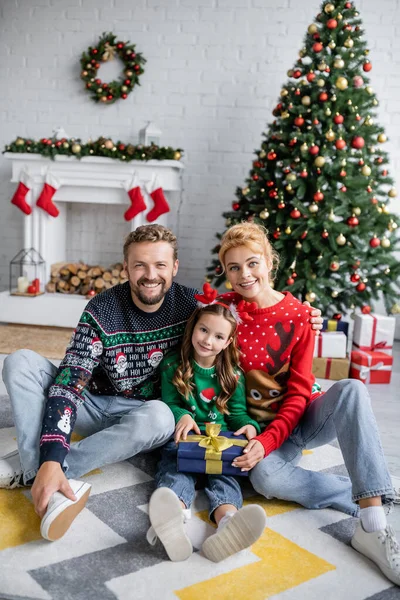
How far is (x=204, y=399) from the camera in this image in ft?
6.56

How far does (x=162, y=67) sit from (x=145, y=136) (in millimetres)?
588

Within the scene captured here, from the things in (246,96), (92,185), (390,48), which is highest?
(390,48)

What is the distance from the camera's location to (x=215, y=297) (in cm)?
201

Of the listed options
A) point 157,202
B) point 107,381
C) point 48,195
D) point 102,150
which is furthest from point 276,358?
point 48,195

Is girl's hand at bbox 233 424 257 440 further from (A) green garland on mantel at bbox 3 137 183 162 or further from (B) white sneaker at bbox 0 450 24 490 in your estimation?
(A) green garland on mantel at bbox 3 137 183 162

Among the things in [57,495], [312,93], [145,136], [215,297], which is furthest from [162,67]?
[57,495]

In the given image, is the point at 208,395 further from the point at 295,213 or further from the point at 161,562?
the point at 295,213

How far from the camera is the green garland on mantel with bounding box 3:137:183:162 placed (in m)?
4.20

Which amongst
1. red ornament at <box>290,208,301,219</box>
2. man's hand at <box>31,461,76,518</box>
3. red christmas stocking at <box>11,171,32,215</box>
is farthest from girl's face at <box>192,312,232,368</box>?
red christmas stocking at <box>11,171,32,215</box>

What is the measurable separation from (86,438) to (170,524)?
48 cm

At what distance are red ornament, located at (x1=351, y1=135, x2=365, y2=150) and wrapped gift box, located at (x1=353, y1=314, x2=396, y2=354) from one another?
99 cm

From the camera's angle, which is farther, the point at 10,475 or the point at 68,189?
the point at 68,189

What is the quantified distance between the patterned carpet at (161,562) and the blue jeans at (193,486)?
0.18 feet

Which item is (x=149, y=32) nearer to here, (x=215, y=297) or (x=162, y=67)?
(x=162, y=67)
